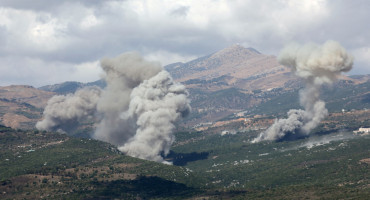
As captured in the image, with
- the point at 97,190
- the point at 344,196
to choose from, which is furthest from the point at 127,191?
the point at 344,196

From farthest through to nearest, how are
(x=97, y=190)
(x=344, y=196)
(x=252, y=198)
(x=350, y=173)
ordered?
(x=350, y=173), (x=97, y=190), (x=252, y=198), (x=344, y=196)

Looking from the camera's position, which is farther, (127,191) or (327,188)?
(127,191)

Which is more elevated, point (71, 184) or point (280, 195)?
point (71, 184)

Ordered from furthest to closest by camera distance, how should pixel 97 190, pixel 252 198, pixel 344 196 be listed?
1. pixel 97 190
2. pixel 252 198
3. pixel 344 196

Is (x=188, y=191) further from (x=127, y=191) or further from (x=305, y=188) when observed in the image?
(x=305, y=188)

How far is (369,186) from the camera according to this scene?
574 feet

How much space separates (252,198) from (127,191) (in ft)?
128

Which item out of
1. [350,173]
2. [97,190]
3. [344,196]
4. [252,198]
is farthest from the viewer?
[350,173]

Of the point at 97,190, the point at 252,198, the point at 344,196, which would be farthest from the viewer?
the point at 97,190

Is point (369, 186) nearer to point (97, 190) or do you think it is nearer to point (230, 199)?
point (230, 199)

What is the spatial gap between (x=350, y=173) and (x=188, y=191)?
174 ft

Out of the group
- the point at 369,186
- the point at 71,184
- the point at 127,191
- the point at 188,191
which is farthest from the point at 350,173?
the point at 71,184

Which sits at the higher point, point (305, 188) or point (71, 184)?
point (71, 184)

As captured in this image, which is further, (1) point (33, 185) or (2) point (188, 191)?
(2) point (188, 191)
